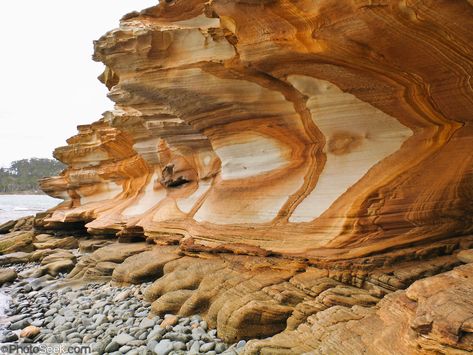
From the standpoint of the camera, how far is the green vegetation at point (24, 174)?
81.7 meters

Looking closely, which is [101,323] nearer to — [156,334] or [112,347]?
[112,347]

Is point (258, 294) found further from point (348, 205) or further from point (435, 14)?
point (435, 14)

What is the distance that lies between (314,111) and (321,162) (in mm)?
861

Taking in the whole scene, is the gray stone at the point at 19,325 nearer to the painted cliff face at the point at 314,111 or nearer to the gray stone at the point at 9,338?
the gray stone at the point at 9,338

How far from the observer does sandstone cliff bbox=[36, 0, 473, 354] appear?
3.57 meters

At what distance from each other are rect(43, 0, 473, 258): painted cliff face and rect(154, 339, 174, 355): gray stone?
1979 millimetres

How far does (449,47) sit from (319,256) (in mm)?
2874

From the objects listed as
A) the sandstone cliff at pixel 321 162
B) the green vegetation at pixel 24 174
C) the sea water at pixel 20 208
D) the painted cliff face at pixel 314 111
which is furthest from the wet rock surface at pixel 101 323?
the green vegetation at pixel 24 174

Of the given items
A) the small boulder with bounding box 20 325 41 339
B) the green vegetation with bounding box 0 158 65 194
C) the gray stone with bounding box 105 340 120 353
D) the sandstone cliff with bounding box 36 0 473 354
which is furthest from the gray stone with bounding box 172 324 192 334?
the green vegetation with bounding box 0 158 65 194

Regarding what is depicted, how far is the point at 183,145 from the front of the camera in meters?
9.68

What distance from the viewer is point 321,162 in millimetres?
5973

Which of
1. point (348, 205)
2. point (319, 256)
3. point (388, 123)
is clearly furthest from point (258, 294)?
point (388, 123)

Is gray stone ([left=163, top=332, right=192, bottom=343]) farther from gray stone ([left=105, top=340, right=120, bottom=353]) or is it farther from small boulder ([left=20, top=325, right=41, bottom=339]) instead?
small boulder ([left=20, top=325, right=41, bottom=339])

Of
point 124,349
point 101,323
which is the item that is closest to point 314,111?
point 124,349
